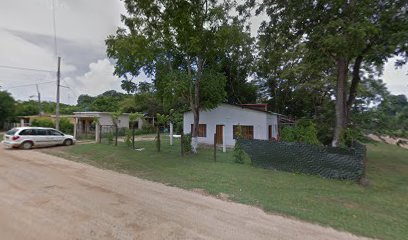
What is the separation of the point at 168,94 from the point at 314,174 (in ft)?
28.1

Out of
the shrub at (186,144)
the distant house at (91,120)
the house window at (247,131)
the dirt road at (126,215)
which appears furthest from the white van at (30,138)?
the house window at (247,131)

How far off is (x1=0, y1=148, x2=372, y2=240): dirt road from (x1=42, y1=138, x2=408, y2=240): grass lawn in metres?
0.59

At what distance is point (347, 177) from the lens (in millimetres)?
9031

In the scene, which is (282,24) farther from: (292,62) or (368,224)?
(292,62)

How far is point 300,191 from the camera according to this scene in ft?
24.3

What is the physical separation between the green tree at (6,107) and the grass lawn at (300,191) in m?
34.1

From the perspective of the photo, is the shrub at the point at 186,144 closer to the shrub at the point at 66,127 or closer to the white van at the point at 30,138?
the white van at the point at 30,138

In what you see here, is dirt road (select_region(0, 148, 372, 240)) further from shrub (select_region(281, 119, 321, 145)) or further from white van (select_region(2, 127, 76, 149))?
white van (select_region(2, 127, 76, 149))

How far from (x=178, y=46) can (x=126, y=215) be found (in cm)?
1164

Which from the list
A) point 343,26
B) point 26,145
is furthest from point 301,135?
point 26,145

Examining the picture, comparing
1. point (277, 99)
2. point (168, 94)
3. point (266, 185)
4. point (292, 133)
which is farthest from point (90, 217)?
point (277, 99)

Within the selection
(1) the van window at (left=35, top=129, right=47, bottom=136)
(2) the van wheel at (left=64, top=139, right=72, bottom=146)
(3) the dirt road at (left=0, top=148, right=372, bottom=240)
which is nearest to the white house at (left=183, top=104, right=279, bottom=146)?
(2) the van wheel at (left=64, top=139, right=72, bottom=146)

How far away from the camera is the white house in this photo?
2003 cm

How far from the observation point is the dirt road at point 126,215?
4176 mm
